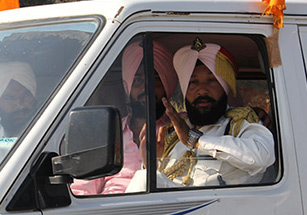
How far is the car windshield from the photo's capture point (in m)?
2.56

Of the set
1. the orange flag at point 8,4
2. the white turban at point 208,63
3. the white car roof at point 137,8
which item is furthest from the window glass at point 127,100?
the orange flag at point 8,4

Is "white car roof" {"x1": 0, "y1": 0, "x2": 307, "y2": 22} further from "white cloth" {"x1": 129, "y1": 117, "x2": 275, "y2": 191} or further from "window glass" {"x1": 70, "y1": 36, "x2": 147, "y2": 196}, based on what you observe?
"white cloth" {"x1": 129, "y1": 117, "x2": 275, "y2": 191}

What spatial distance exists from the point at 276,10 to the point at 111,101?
947 millimetres

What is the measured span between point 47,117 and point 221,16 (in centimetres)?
101

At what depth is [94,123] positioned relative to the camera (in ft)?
7.30

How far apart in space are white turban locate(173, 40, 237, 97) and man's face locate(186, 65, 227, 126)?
1.2 inches

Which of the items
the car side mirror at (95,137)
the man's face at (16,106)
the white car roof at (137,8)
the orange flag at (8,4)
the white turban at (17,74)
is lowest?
the car side mirror at (95,137)

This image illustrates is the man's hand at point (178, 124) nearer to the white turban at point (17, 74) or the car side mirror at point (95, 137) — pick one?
the white turban at point (17, 74)

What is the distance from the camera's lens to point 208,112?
3369mm

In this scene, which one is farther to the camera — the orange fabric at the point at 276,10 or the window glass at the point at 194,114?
the orange fabric at the point at 276,10

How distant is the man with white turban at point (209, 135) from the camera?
2885 mm

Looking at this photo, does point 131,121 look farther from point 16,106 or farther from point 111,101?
point 16,106

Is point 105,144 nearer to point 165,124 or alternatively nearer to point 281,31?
point 165,124

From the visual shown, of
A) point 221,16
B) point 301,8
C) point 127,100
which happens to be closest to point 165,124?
point 127,100
